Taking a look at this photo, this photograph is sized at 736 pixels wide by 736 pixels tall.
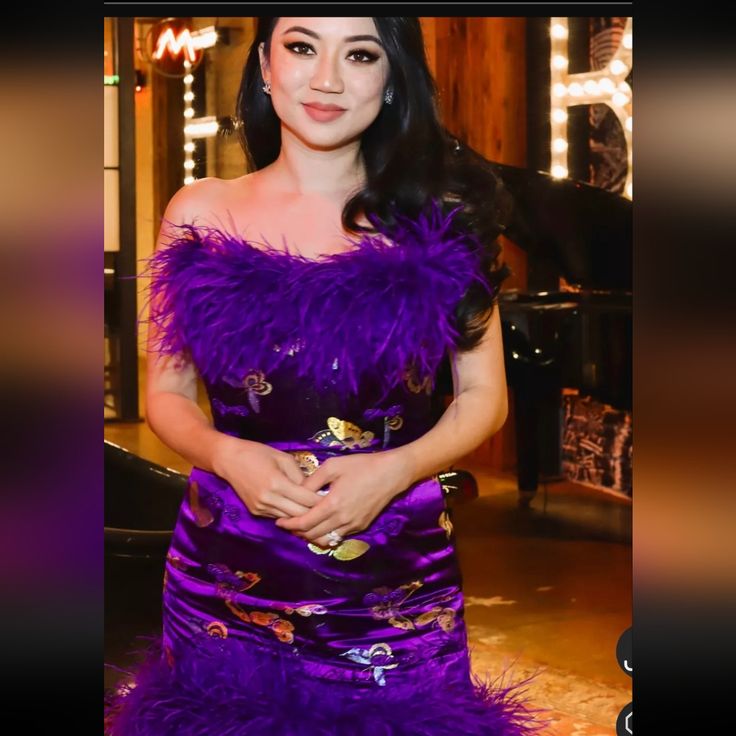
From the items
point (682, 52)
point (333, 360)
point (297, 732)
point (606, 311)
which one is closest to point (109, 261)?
point (333, 360)

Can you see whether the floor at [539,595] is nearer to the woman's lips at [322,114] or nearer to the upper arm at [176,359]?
the upper arm at [176,359]

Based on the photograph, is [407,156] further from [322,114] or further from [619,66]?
[619,66]

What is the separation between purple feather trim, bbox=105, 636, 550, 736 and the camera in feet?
4.91

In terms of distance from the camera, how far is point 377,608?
5.04 ft

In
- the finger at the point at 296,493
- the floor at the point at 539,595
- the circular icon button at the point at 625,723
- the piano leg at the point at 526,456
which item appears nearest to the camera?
the finger at the point at 296,493

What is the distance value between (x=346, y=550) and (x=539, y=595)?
81cm

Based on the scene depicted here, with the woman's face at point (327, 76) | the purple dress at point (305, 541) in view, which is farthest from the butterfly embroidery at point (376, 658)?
the woman's face at point (327, 76)

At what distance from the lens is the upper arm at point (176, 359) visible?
158 cm

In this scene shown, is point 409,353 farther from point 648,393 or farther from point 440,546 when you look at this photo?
point 648,393

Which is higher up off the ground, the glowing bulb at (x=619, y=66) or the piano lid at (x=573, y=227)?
the glowing bulb at (x=619, y=66)

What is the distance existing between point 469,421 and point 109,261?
0.76 meters

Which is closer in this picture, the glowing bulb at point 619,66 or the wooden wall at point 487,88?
the wooden wall at point 487,88

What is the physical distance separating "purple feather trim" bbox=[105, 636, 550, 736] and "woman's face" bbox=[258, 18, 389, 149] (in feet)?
2.39

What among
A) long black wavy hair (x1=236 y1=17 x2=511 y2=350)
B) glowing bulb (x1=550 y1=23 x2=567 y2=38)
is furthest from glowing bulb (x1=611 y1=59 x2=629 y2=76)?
long black wavy hair (x1=236 y1=17 x2=511 y2=350)
